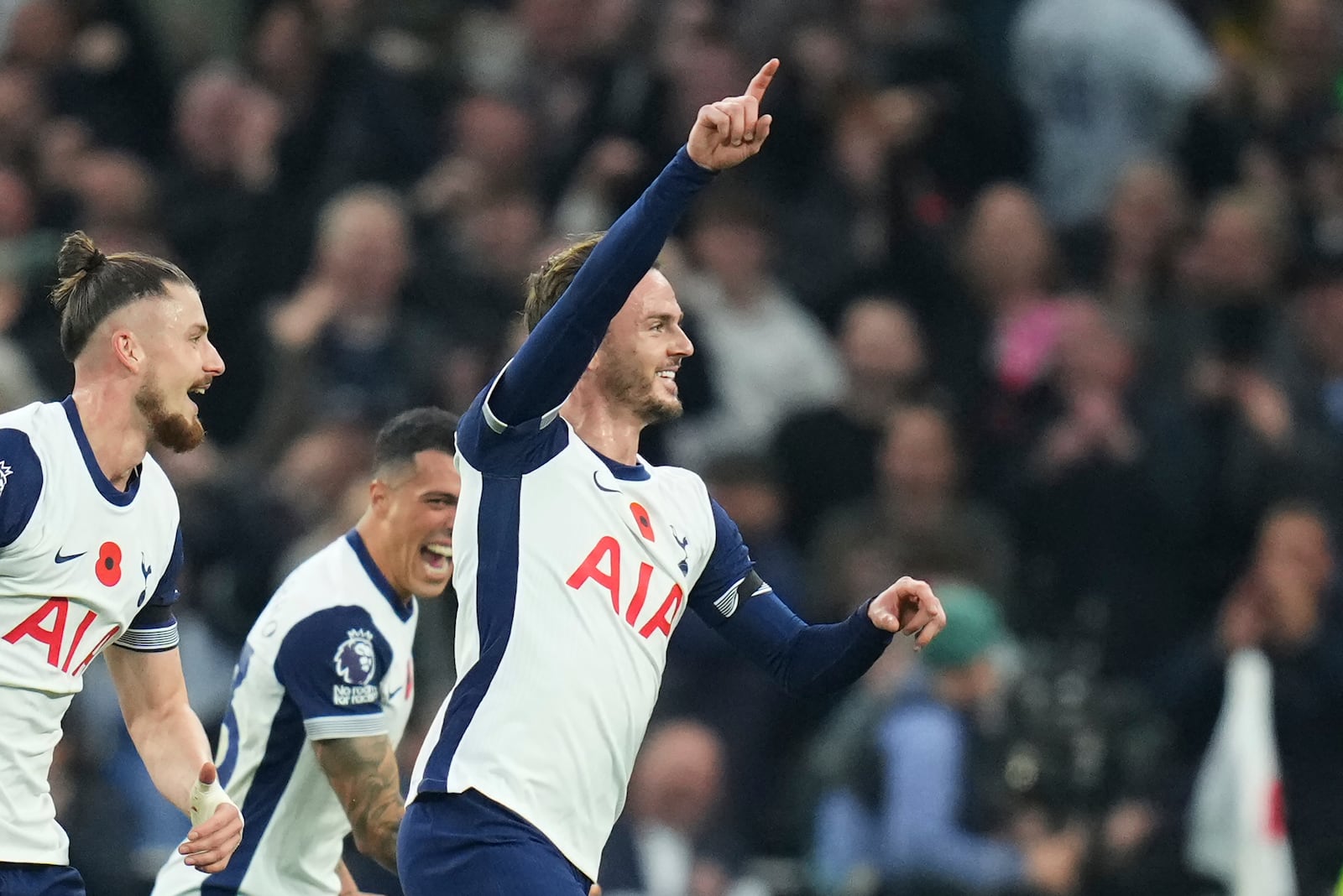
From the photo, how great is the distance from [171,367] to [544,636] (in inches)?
48.1

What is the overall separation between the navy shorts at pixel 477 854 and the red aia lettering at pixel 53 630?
99 cm

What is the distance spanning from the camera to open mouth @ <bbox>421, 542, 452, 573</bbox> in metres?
6.26

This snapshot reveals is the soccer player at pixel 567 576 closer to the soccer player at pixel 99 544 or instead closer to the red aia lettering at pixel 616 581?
the red aia lettering at pixel 616 581

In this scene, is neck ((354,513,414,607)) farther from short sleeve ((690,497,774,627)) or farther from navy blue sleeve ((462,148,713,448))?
navy blue sleeve ((462,148,713,448))

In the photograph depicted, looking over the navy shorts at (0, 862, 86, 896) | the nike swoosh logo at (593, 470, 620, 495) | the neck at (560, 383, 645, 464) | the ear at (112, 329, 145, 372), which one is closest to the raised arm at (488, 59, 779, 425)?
the nike swoosh logo at (593, 470, 620, 495)

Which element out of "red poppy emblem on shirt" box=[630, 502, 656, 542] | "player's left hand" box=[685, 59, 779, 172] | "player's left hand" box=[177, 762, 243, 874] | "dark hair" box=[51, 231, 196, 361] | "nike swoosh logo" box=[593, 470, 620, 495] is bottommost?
"player's left hand" box=[177, 762, 243, 874]

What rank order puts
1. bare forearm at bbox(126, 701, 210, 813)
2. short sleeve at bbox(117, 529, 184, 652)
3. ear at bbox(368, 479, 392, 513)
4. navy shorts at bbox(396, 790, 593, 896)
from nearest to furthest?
navy shorts at bbox(396, 790, 593, 896), bare forearm at bbox(126, 701, 210, 813), short sleeve at bbox(117, 529, 184, 652), ear at bbox(368, 479, 392, 513)

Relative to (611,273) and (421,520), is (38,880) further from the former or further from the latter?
(611,273)

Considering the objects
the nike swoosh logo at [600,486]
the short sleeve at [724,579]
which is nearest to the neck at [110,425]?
the nike swoosh logo at [600,486]

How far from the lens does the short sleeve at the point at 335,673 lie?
589 centimetres

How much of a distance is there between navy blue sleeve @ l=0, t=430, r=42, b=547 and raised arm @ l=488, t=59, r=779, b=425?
118 centimetres

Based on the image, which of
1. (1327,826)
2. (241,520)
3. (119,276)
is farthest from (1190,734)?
(119,276)

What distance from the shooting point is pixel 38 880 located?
5332 mm

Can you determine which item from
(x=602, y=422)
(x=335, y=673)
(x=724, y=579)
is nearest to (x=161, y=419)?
(x=335, y=673)
